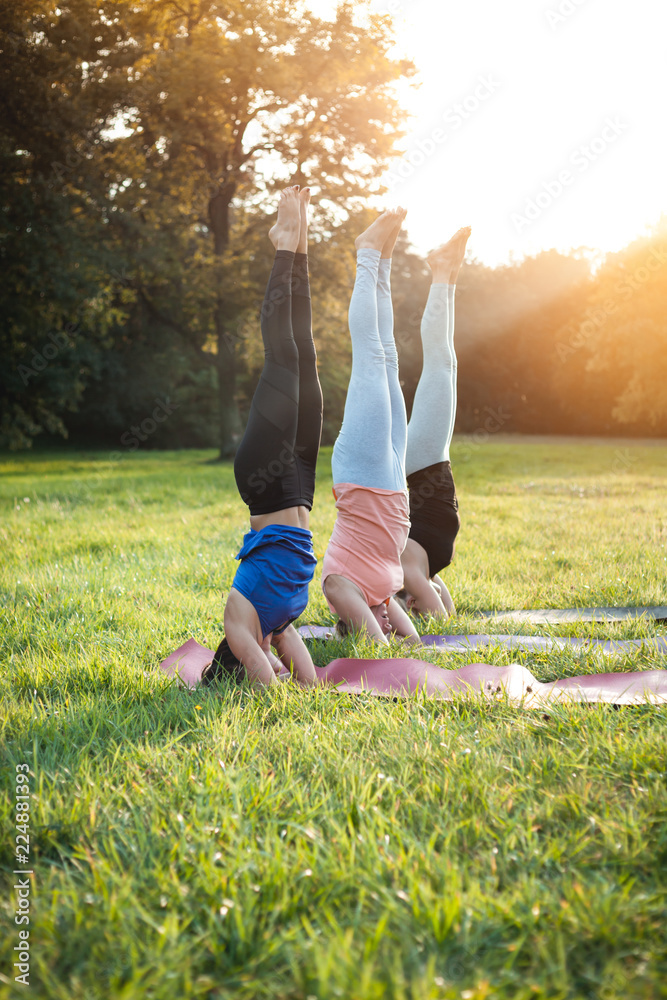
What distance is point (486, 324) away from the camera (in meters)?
27.3

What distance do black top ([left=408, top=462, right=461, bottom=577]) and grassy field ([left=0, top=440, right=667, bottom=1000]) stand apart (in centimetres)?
83

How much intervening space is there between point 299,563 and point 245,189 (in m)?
17.0

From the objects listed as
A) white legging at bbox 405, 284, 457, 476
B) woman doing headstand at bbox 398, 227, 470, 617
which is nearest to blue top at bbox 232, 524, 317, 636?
woman doing headstand at bbox 398, 227, 470, 617

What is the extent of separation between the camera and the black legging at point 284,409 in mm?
2500

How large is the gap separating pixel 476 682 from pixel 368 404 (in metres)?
1.30

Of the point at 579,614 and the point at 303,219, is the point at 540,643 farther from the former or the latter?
the point at 303,219

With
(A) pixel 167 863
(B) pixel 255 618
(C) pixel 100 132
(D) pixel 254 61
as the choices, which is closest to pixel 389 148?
(D) pixel 254 61

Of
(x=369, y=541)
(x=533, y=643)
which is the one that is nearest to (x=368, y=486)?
(x=369, y=541)

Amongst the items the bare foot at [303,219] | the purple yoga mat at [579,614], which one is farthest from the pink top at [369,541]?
the bare foot at [303,219]

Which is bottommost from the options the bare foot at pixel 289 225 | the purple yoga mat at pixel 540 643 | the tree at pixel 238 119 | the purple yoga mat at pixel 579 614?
the purple yoga mat at pixel 579 614

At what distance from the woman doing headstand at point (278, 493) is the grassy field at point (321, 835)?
22cm

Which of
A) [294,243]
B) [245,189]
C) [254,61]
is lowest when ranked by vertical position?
[294,243]

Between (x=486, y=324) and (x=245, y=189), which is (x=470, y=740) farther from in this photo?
(x=486, y=324)

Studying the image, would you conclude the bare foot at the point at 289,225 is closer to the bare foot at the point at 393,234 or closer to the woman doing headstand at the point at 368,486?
the woman doing headstand at the point at 368,486
